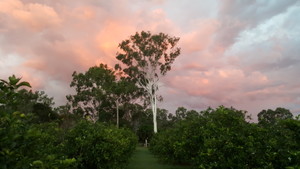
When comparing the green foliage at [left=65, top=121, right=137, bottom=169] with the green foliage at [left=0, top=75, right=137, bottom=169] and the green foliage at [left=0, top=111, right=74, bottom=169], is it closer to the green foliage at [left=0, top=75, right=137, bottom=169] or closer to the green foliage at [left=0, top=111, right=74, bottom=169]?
the green foliage at [left=0, top=75, right=137, bottom=169]

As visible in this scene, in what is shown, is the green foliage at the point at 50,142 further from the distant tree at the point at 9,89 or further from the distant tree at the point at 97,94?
the distant tree at the point at 97,94

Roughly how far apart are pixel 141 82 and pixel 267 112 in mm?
36400

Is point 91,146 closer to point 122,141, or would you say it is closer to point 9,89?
point 122,141

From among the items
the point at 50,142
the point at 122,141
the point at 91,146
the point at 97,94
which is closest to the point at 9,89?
the point at 50,142

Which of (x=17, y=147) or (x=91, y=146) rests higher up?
(x=17, y=147)

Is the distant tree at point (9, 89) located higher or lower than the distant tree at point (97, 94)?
lower

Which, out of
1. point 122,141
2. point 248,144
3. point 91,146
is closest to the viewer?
point 248,144

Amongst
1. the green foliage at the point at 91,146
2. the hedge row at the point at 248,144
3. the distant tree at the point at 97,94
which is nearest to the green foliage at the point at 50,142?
the green foliage at the point at 91,146

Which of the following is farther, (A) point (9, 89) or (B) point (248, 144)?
(B) point (248, 144)

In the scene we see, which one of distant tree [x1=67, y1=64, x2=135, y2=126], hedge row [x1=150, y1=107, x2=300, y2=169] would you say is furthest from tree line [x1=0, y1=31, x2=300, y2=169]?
distant tree [x1=67, y1=64, x2=135, y2=126]

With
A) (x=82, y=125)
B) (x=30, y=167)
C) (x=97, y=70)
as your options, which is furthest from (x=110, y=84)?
(x=30, y=167)

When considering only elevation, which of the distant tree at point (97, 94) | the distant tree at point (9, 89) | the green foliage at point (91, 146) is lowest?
the green foliage at point (91, 146)

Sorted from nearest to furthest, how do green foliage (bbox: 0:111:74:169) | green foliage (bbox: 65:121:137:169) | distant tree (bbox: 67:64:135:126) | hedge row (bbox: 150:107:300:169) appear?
green foliage (bbox: 0:111:74:169) < hedge row (bbox: 150:107:300:169) < green foliage (bbox: 65:121:137:169) < distant tree (bbox: 67:64:135:126)

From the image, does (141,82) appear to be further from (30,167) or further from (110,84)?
(30,167)
